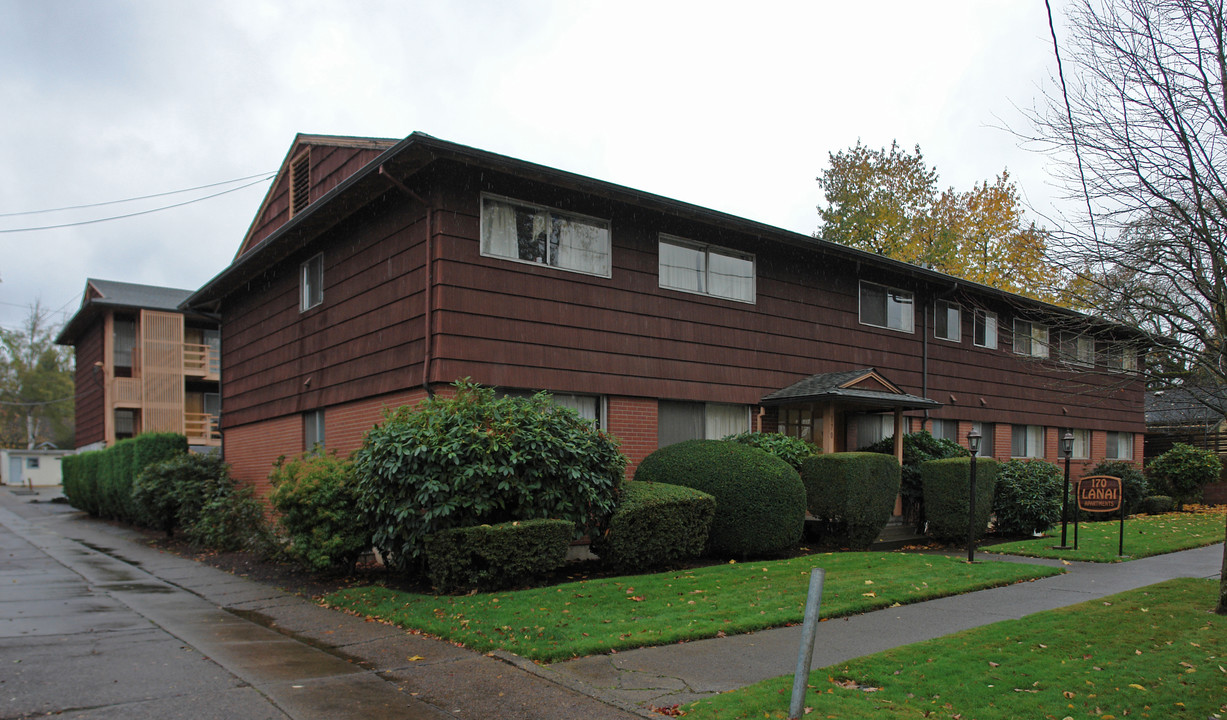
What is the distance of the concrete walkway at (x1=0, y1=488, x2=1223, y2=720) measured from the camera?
5.72 meters

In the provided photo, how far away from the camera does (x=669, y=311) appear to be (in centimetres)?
1445

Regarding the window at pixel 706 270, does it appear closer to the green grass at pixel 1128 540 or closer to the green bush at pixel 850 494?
the green bush at pixel 850 494

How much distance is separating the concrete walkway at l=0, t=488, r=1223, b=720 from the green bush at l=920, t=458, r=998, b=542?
3.34 meters

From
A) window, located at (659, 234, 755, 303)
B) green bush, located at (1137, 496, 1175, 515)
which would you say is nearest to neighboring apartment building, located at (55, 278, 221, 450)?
window, located at (659, 234, 755, 303)

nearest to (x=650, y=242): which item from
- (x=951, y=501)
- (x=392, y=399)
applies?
(x=392, y=399)

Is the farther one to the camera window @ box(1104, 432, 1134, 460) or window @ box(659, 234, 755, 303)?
window @ box(1104, 432, 1134, 460)

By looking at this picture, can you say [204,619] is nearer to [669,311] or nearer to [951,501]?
[669,311]

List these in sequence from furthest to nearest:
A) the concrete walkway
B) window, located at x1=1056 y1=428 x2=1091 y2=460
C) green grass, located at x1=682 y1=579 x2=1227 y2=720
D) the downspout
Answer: window, located at x1=1056 y1=428 x2=1091 y2=460, the downspout, the concrete walkway, green grass, located at x1=682 y1=579 x2=1227 y2=720

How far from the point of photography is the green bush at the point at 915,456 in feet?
54.7

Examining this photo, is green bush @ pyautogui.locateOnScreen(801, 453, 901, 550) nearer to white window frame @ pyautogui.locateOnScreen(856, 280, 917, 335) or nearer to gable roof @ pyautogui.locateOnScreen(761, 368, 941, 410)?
gable roof @ pyautogui.locateOnScreen(761, 368, 941, 410)

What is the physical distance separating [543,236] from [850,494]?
630 centimetres

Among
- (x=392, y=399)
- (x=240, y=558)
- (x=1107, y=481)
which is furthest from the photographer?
(x=1107, y=481)

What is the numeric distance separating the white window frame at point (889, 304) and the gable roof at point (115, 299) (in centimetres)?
2534

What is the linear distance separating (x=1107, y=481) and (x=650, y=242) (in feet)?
30.7
